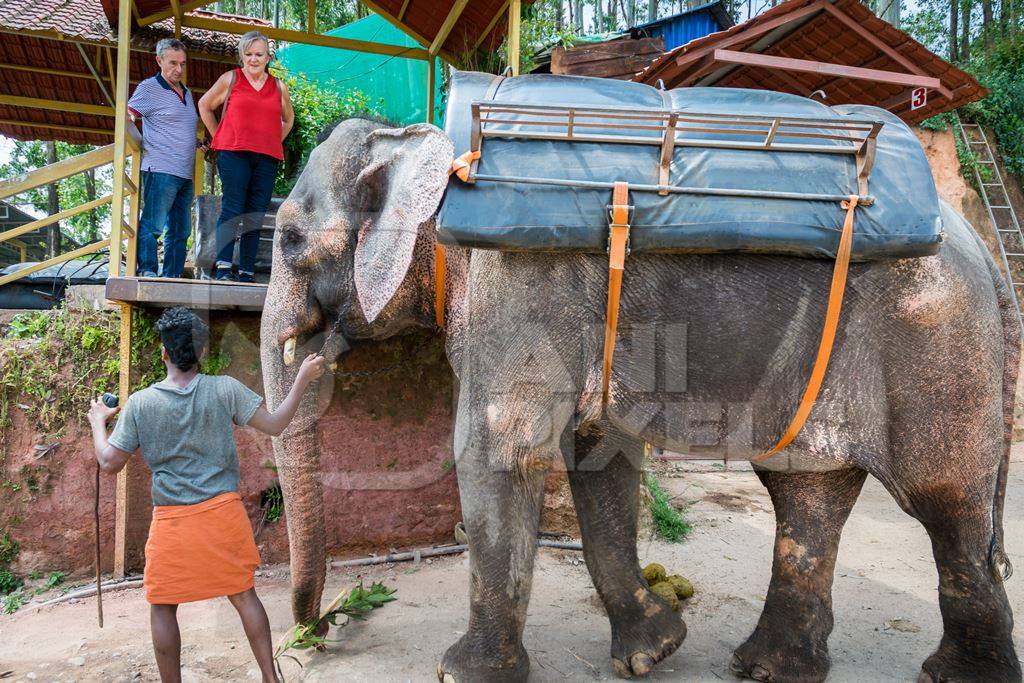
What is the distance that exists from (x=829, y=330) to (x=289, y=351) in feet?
7.30

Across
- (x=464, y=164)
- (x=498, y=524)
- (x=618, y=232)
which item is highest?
(x=464, y=164)

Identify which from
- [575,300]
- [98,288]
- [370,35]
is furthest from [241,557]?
[370,35]

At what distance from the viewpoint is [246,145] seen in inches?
192

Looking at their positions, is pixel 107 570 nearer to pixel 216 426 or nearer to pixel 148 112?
pixel 216 426

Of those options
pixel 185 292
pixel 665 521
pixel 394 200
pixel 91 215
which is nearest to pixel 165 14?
pixel 185 292

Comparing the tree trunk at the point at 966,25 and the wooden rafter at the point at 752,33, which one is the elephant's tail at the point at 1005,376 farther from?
the tree trunk at the point at 966,25

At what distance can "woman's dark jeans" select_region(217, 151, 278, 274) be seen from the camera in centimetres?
482

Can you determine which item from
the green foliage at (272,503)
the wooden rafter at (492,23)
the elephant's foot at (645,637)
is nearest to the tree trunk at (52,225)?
the wooden rafter at (492,23)

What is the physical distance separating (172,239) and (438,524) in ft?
8.11

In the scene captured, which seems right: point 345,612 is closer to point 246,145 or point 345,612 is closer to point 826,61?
point 246,145

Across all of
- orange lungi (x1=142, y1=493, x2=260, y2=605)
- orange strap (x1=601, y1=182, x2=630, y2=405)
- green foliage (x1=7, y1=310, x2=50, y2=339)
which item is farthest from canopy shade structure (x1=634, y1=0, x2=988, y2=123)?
orange lungi (x1=142, y1=493, x2=260, y2=605)

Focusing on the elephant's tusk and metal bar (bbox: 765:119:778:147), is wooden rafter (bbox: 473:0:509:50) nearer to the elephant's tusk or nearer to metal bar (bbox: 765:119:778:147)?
the elephant's tusk

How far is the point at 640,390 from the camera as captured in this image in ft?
10.0

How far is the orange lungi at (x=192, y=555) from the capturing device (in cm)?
292
